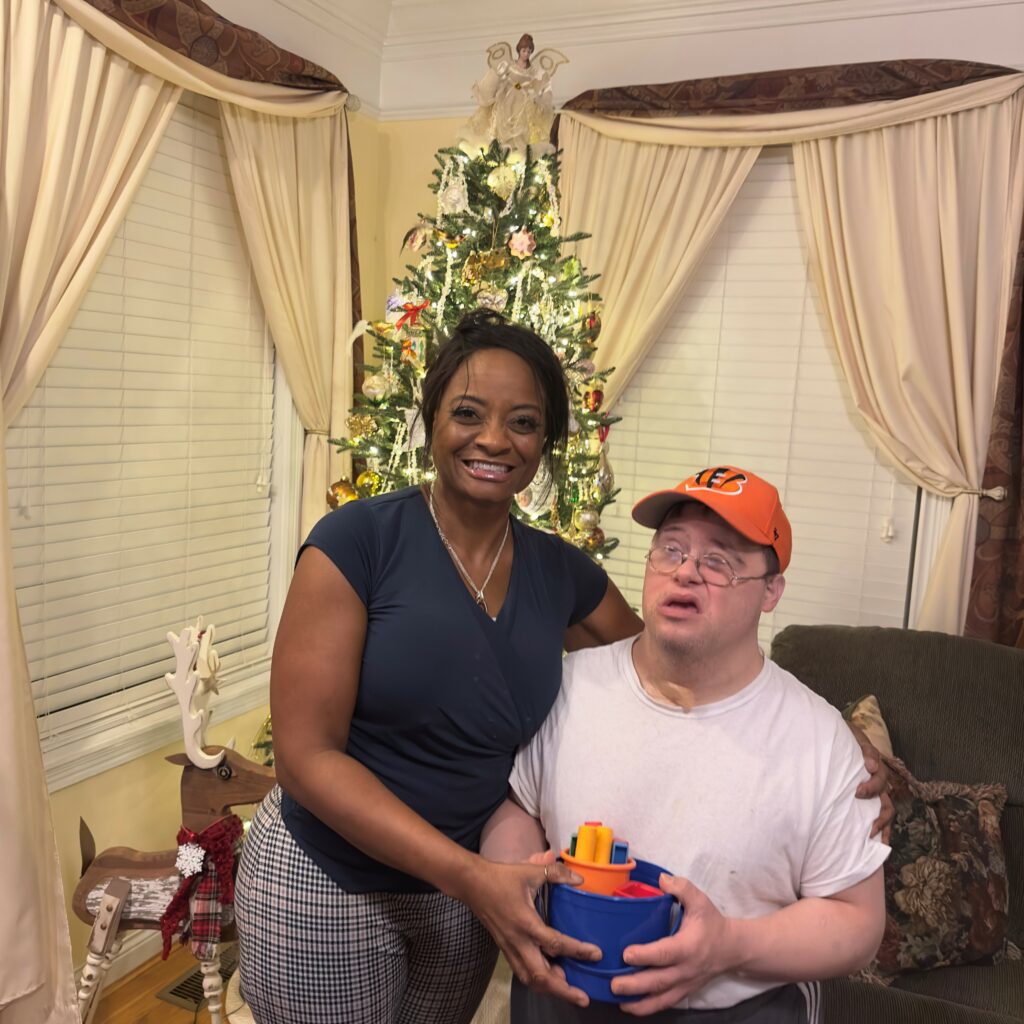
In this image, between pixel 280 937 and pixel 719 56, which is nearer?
pixel 280 937

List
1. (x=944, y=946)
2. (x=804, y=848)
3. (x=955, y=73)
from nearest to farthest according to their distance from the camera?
(x=804, y=848) → (x=944, y=946) → (x=955, y=73)

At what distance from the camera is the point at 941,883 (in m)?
2.26

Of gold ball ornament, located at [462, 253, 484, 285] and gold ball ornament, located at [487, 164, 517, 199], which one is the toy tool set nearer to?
gold ball ornament, located at [462, 253, 484, 285]

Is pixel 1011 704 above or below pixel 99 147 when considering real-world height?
below

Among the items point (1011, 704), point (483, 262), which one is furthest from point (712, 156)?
point (1011, 704)

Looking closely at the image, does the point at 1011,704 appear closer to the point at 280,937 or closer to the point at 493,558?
the point at 493,558

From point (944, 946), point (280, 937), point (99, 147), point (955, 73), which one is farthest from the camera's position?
point (955, 73)

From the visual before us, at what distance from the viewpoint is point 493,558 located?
1.42 metres

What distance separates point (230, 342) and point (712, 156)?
1.78 metres

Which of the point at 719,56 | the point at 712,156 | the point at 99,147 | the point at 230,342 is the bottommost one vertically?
the point at 230,342

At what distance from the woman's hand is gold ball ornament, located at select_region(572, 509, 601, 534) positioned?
5.69ft

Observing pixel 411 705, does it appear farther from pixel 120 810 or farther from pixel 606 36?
pixel 606 36

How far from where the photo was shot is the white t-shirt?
1118mm

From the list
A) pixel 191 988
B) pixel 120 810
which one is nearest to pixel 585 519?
pixel 120 810
